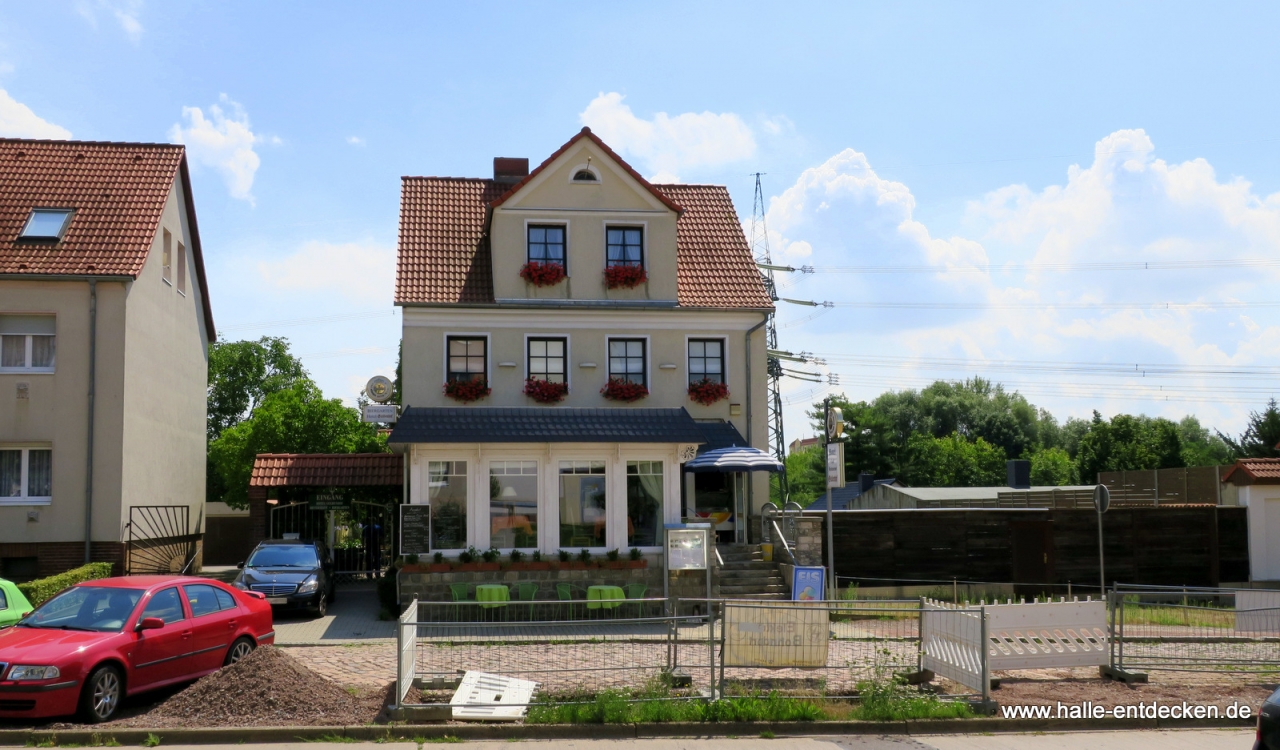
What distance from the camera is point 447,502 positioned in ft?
72.7

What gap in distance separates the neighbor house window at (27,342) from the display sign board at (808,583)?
16345 millimetres

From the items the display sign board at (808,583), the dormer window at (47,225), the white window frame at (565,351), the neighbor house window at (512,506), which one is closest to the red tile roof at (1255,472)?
the display sign board at (808,583)

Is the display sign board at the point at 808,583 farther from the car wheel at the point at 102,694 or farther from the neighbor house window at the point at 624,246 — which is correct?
the car wheel at the point at 102,694

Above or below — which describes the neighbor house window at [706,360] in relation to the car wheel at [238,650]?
above

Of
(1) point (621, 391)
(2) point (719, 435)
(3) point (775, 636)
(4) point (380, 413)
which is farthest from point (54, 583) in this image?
(2) point (719, 435)

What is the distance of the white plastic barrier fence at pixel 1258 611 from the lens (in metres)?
15.2

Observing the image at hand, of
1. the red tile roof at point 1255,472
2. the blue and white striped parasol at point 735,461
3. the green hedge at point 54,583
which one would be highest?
the blue and white striped parasol at point 735,461

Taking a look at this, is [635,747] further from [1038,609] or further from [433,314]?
[433,314]

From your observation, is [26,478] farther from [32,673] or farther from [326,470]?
[32,673]

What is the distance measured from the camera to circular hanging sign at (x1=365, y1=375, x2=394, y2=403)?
82.7 feet

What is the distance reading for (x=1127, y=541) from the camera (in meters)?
27.3

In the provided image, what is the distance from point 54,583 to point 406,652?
412 inches

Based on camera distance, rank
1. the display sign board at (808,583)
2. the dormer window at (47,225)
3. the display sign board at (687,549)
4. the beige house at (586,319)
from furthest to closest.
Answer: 1. the beige house at (586,319)
2. the dormer window at (47,225)
3. the display sign board at (687,549)
4. the display sign board at (808,583)

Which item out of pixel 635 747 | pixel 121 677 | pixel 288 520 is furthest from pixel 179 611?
pixel 288 520
